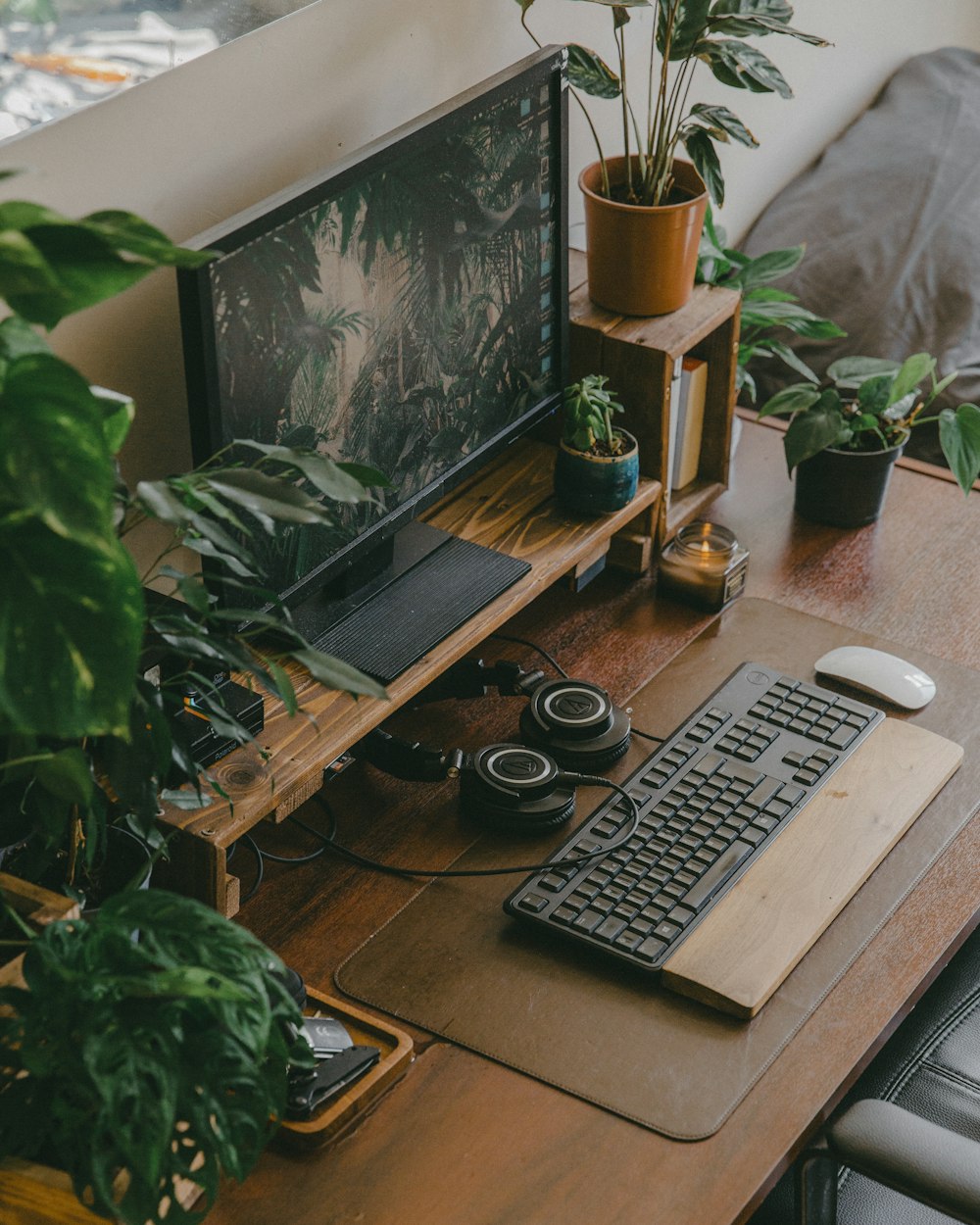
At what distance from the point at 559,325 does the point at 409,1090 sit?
0.88 metres

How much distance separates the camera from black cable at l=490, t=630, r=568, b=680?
1675mm

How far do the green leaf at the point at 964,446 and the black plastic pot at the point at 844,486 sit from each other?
0.07 metres

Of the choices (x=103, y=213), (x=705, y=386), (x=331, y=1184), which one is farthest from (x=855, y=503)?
(x=103, y=213)

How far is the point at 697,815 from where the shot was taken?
4.77 feet

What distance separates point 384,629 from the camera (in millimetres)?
1514

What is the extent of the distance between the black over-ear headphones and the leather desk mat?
1.2 inches

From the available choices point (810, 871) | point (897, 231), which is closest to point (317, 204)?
point (810, 871)

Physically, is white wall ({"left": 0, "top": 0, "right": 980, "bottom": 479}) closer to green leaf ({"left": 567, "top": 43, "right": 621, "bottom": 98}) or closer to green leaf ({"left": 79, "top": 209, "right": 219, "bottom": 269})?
green leaf ({"left": 567, "top": 43, "right": 621, "bottom": 98})

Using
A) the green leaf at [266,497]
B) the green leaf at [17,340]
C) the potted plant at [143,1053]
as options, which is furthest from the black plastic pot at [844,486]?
the green leaf at [17,340]

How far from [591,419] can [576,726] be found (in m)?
0.35

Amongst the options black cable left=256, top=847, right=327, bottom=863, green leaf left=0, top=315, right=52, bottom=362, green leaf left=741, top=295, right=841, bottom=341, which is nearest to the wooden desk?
black cable left=256, top=847, right=327, bottom=863

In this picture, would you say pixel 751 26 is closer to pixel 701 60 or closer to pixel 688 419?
pixel 701 60

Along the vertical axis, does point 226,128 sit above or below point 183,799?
above

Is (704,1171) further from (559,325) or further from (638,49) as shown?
(638,49)
